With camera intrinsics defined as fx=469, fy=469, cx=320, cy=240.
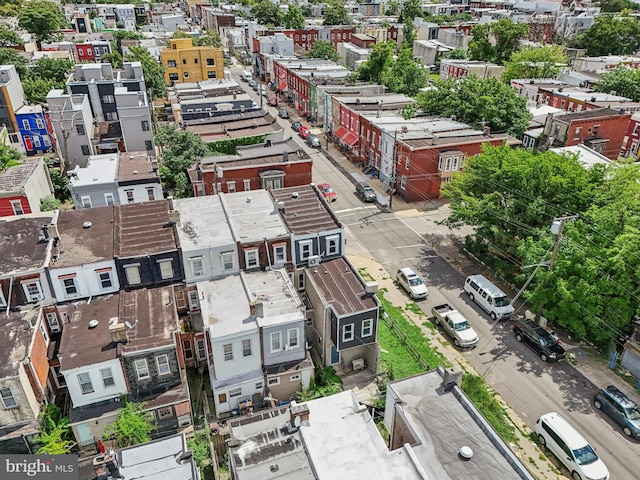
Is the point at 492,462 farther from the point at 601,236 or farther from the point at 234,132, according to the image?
the point at 234,132

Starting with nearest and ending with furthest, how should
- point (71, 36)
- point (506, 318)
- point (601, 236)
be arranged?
point (601, 236) < point (506, 318) < point (71, 36)

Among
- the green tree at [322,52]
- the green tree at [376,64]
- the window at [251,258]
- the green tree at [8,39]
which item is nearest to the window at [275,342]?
the window at [251,258]

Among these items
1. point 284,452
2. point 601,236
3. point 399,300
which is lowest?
point 399,300

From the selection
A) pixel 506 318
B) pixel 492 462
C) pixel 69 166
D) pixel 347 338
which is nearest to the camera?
pixel 492 462

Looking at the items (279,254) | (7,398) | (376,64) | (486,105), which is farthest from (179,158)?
(376,64)

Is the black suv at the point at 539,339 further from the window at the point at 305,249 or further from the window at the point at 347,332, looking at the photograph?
the window at the point at 305,249

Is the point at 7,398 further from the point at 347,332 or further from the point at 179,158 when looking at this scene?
the point at 179,158

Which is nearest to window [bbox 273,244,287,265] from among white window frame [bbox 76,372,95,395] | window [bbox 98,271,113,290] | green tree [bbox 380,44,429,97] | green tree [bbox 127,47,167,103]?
window [bbox 98,271,113,290]

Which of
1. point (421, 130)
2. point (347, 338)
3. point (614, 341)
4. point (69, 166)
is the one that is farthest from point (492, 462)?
point (69, 166)
